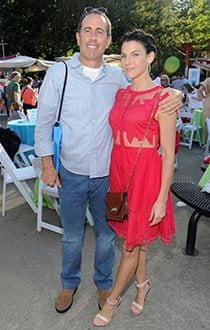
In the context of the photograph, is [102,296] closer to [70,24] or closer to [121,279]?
[121,279]

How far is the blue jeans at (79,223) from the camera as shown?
7.25 feet

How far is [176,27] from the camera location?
29016 mm

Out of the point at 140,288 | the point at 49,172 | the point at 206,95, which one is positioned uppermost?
the point at 49,172

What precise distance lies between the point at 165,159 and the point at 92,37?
31.3 inches

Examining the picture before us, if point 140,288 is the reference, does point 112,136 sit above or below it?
above

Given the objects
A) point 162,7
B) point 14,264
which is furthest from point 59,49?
point 14,264

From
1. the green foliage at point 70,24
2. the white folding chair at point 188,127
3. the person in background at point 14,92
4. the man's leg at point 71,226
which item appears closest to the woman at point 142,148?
the man's leg at point 71,226

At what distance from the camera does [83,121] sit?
6.80ft

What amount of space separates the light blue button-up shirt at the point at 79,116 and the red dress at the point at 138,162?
7 centimetres

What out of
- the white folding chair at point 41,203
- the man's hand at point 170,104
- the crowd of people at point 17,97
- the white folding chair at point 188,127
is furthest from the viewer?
the crowd of people at point 17,97

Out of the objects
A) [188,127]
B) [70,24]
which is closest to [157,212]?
[188,127]

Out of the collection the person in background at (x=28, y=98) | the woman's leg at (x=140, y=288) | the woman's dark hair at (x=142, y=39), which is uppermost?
the woman's dark hair at (x=142, y=39)

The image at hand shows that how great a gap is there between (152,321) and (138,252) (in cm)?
52

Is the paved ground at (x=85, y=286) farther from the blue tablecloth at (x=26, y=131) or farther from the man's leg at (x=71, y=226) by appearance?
the blue tablecloth at (x=26, y=131)
